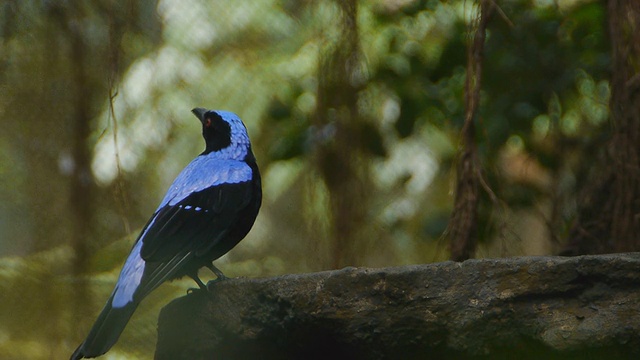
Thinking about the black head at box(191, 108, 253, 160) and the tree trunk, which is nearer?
the black head at box(191, 108, 253, 160)

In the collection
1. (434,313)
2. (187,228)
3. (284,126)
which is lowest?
(434,313)

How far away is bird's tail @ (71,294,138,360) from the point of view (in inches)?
111

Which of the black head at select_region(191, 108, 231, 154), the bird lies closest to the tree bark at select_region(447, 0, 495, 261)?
the bird

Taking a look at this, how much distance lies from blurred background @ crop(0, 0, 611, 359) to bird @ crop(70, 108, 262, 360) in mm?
472

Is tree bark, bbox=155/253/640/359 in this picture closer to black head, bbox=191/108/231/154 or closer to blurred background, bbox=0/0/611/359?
black head, bbox=191/108/231/154

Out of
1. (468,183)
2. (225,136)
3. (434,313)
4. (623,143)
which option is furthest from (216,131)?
(623,143)

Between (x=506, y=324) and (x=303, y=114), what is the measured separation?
201cm

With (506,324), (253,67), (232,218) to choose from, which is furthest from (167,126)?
(506,324)

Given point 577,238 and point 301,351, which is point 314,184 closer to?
point 577,238

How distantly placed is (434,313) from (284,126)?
1.91m

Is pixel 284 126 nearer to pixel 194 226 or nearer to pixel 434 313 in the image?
pixel 194 226

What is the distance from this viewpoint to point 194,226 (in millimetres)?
3115

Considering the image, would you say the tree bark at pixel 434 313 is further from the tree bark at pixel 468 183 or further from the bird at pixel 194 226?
the tree bark at pixel 468 183

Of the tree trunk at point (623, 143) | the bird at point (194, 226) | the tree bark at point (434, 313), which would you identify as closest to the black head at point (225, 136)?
the bird at point (194, 226)
